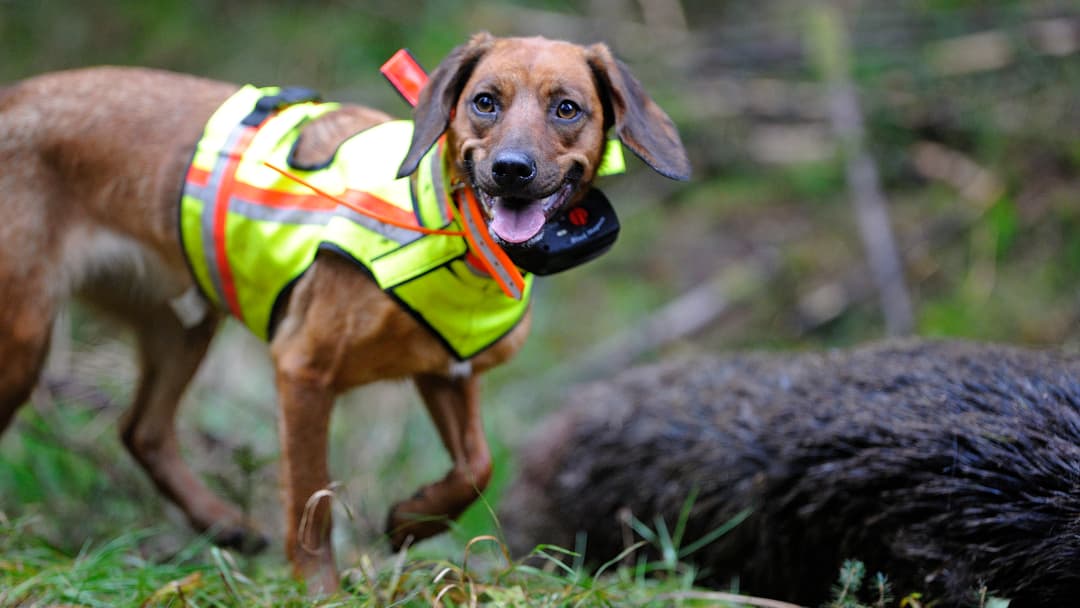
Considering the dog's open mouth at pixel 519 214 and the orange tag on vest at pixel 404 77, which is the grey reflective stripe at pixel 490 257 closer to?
the dog's open mouth at pixel 519 214

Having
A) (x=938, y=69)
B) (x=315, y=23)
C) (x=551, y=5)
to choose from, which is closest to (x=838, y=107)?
(x=938, y=69)

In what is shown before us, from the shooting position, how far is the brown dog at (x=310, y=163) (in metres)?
2.98

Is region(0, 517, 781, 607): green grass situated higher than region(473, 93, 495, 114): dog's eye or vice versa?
region(473, 93, 495, 114): dog's eye

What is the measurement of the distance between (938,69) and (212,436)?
5601mm

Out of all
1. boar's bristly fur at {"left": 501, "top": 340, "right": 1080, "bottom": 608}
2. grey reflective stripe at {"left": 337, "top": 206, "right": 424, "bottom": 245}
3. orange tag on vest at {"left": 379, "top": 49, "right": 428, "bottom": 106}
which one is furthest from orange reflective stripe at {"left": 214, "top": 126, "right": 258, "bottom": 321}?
boar's bristly fur at {"left": 501, "top": 340, "right": 1080, "bottom": 608}

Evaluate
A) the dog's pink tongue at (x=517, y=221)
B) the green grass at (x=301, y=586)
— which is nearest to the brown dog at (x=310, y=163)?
the dog's pink tongue at (x=517, y=221)

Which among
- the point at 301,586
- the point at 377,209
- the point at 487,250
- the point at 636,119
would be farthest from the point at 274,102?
the point at 301,586

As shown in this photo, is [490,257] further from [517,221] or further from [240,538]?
[240,538]

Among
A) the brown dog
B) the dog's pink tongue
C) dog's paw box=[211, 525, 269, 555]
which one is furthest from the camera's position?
dog's paw box=[211, 525, 269, 555]

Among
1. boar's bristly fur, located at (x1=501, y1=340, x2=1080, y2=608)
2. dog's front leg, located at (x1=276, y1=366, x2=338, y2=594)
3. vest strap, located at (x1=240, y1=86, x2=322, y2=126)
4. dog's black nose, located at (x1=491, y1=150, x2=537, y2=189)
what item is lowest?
boar's bristly fur, located at (x1=501, y1=340, x2=1080, y2=608)

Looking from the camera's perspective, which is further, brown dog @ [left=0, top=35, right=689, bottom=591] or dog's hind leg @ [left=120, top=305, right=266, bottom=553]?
dog's hind leg @ [left=120, top=305, right=266, bottom=553]

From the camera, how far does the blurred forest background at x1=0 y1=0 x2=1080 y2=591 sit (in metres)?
5.59

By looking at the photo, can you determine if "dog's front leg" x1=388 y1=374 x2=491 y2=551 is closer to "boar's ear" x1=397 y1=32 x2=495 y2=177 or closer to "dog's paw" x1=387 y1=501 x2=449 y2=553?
"dog's paw" x1=387 y1=501 x2=449 y2=553

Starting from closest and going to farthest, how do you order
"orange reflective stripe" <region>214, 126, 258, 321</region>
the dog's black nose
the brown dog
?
the dog's black nose → the brown dog → "orange reflective stripe" <region>214, 126, 258, 321</region>
